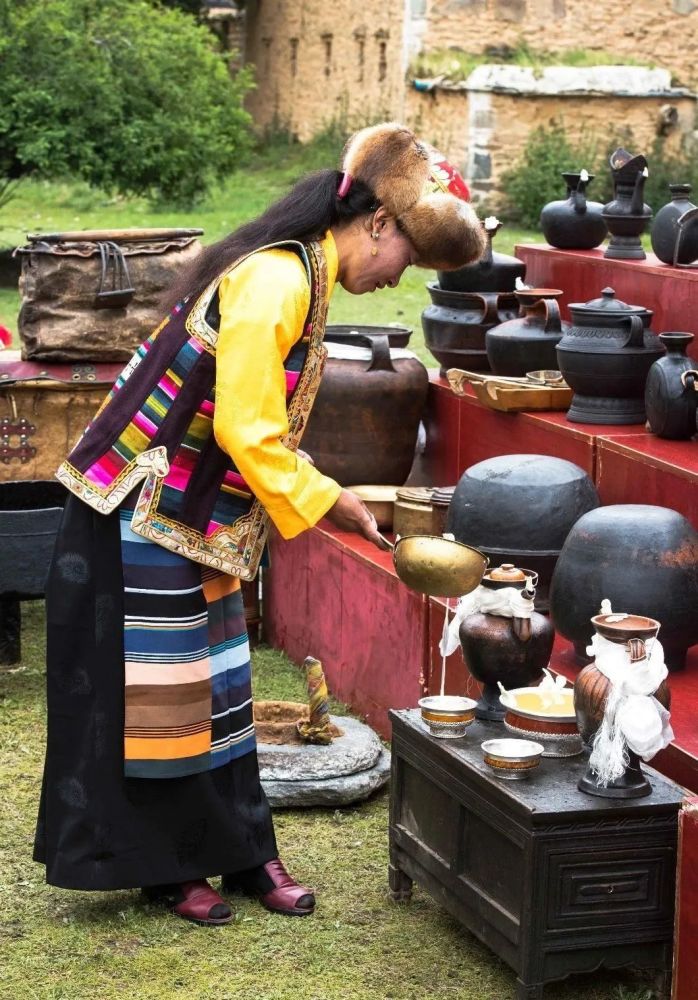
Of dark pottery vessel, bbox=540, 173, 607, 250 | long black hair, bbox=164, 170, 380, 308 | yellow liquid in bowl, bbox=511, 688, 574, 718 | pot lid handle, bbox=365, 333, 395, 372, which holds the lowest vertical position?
yellow liquid in bowl, bbox=511, 688, 574, 718

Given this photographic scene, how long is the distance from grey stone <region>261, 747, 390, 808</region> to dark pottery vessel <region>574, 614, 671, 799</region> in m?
1.28

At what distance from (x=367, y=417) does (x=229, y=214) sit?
1418cm

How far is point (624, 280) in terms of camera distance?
6.08 metres

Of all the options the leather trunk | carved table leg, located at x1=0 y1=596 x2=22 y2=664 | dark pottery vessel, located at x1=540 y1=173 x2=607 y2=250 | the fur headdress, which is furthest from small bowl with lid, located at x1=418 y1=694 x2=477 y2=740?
dark pottery vessel, located at x1=540 y1=173 x2=607 y2=250

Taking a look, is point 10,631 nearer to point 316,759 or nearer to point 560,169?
point 316,759

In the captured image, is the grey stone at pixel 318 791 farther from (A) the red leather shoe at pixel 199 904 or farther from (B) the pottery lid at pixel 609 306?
(B) the pottery lid at pixel 609 306

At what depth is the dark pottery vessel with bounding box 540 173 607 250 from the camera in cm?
661

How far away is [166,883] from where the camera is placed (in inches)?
146

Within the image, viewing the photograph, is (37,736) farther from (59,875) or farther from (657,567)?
(657,567)

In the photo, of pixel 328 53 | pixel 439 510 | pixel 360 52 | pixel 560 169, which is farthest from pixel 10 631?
pixel 328 53

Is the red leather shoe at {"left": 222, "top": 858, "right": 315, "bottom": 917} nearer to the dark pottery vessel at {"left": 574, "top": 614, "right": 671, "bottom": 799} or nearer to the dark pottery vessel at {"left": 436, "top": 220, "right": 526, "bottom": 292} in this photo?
the dark pottery vessel at {"left": 574, "top": 614, "right": 671, "bottom": 799}

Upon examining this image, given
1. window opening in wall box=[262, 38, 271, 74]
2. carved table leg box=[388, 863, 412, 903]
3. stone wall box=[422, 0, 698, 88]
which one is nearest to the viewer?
carved table leg box=[388, 863, 412, 903]

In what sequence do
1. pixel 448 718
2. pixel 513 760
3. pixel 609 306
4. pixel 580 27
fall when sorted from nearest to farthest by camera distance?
pixel 513 760 < pixel 448 718 < pixel 609 306 < pixel 580 27

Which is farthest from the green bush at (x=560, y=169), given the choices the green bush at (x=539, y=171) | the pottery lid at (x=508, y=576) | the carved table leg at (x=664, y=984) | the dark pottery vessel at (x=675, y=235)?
the carved table leg at (x=664, y=984)
